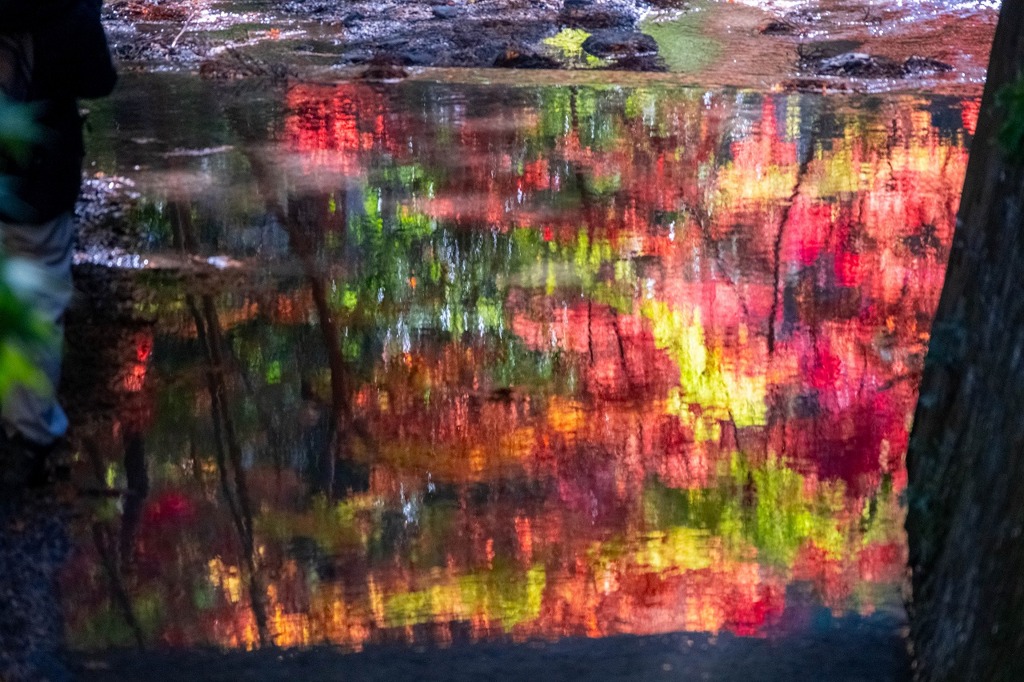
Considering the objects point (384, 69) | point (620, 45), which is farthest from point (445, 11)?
point (384, 69)

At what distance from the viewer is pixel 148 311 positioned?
5.28m

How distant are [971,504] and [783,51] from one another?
27.1 feet

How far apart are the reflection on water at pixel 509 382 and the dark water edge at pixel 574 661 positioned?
7 centimetres

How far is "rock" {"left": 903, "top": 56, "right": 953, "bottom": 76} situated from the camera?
9.59m

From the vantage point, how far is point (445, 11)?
487 inches

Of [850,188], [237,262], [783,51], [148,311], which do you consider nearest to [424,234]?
[237,262]

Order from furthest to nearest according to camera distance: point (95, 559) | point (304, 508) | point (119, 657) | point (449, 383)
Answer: point (449, 383)
point (304, 508)
point (95, 559)
point (119, 657)

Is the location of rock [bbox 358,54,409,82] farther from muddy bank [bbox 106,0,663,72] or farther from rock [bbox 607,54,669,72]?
rock [bbox 607,54,669,72]

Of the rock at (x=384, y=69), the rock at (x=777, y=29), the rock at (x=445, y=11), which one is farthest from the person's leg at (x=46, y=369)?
the rock at (x=445, y=11)

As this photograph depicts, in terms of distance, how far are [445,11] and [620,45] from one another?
2.53 meters

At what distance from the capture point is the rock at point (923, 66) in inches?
377

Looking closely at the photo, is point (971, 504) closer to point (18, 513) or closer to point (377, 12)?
point (18, 513)

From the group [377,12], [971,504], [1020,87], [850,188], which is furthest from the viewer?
[377,12]

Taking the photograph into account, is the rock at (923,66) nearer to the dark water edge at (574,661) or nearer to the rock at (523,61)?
the rock at (523,61)
